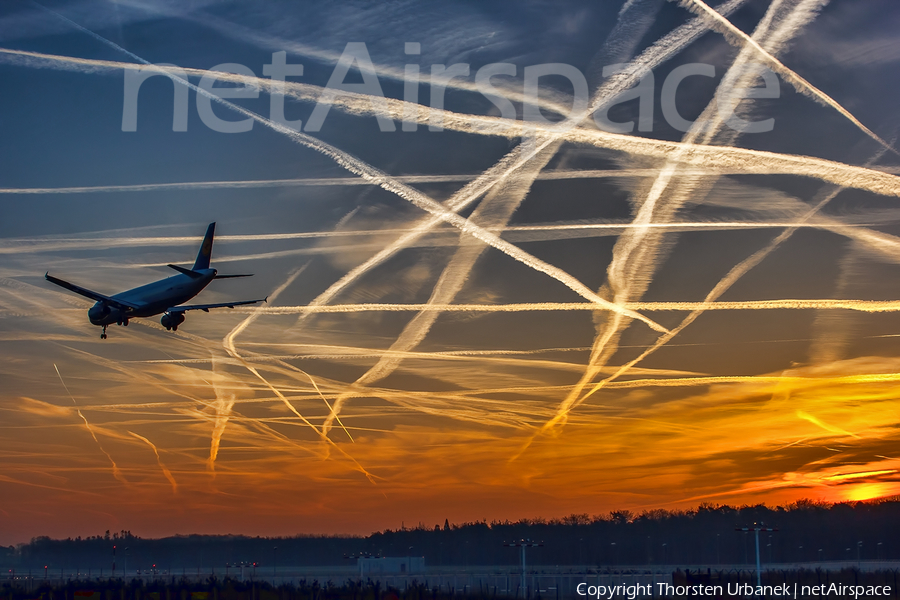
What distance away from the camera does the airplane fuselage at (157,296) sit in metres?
90.8

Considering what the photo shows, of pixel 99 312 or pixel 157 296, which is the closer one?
pixel 157 296

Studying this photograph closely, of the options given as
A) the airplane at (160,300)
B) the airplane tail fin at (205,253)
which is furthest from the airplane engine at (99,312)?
the airplane tail fin at (205,253)

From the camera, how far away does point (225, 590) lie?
199375 mm

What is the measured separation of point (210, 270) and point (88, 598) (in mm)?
135936

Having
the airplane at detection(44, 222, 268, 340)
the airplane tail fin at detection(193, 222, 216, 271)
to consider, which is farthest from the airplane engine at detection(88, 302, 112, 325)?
the airplane tail fin at detection(193, 222, 216, 271)

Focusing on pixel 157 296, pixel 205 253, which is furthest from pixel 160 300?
pixel 205 253

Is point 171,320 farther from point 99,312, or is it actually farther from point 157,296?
point 99,312

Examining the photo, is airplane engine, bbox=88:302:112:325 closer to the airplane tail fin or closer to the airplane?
the airplane

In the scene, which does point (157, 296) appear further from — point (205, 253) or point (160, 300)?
point (205, 253)

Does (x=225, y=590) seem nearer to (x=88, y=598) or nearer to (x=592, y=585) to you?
(x=88, y=598)

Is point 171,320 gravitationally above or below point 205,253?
below

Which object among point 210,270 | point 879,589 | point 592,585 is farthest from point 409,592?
point 210,270

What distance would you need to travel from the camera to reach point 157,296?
298 ft

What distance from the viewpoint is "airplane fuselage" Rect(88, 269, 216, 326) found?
90.8 metres
